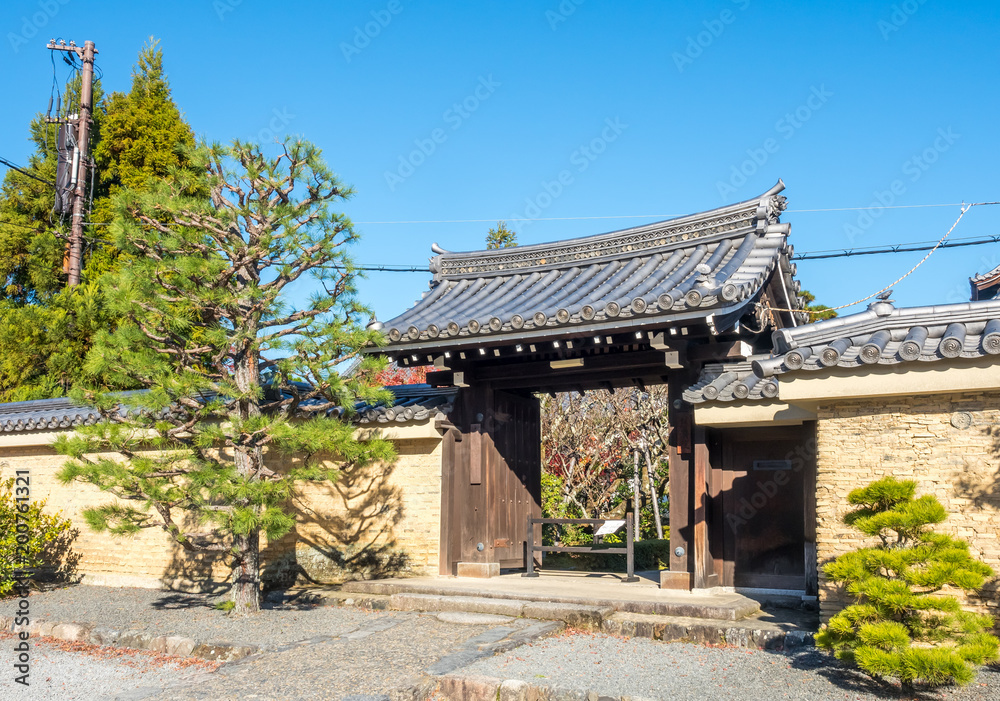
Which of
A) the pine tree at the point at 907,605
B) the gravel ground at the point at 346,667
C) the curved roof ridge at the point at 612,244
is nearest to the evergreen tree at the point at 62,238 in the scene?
the curved roof ridge at the point at 612,244

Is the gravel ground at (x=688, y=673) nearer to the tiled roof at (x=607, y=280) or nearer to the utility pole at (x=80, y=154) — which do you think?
the tiled roof at (x=607, y=280)

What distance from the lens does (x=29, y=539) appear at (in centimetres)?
1039

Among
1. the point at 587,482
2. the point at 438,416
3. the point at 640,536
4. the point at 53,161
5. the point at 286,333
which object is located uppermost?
the point at 53,161

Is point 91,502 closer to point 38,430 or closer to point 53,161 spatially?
point 38,430

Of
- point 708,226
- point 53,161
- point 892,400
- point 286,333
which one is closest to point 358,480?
point 286,333

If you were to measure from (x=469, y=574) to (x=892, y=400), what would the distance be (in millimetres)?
5786

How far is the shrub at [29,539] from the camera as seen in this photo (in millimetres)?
10039

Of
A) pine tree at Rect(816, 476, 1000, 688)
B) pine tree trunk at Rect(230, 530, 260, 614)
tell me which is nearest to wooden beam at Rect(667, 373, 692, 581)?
pine tree at Rect(816, 476, 1000, 688)

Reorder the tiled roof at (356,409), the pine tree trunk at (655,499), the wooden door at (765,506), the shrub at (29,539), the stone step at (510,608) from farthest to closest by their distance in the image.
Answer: the pine tree trunk at (655,499) < the tiled roof at (356,409) < the shrub at (29,539) < the wooden door at (765,506) < the stone step at (510,608)

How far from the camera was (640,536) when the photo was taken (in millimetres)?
17266

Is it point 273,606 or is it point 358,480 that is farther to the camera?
point 358,480

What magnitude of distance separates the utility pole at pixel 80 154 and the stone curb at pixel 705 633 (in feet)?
40.2

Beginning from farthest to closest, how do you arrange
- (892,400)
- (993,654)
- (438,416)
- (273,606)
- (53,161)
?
(53,161), (438,416), (273,606), (892,400), (993,654)

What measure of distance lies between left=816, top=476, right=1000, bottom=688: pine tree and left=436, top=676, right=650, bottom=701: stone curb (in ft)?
5.52
